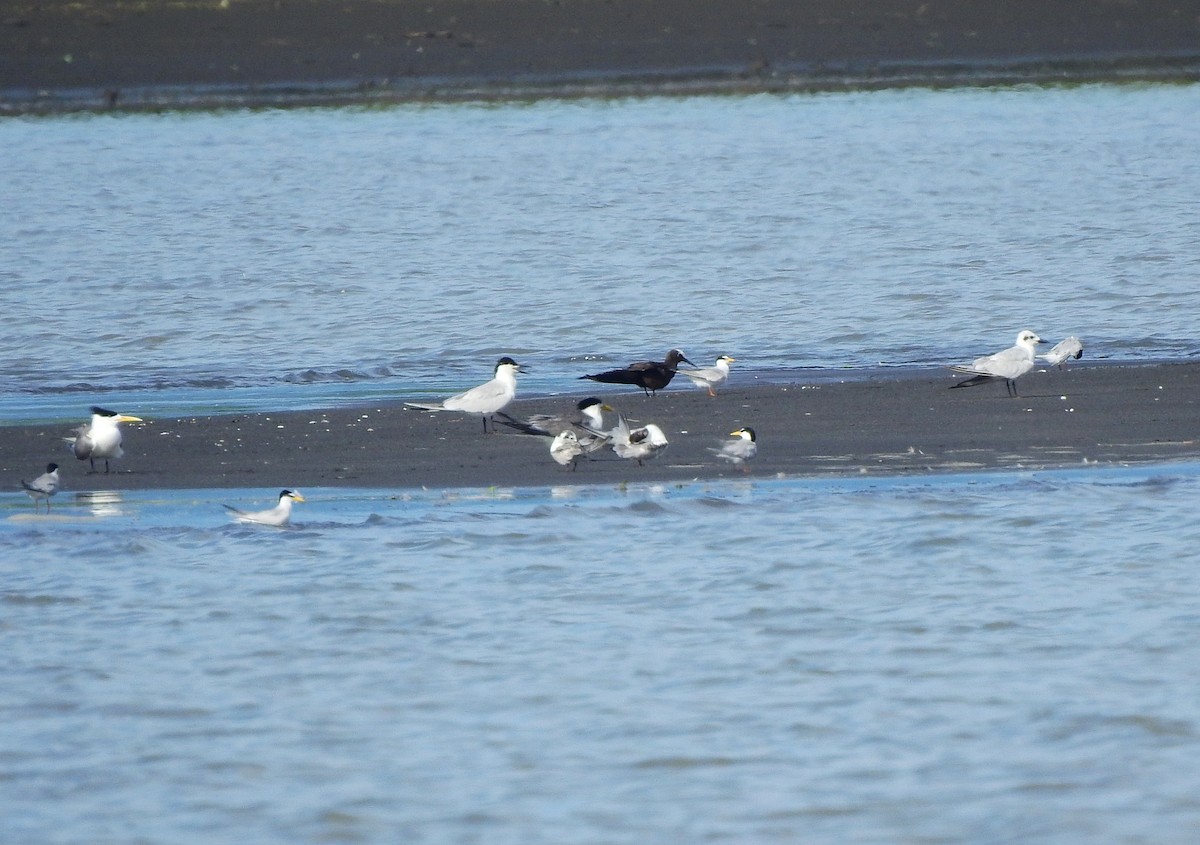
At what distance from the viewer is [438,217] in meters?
21.7

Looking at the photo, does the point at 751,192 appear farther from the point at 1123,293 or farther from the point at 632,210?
the point at 1123,293

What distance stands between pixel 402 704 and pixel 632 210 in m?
15.7

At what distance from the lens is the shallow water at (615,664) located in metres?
5.52

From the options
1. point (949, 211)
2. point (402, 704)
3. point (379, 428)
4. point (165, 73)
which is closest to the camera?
point (402, 704)

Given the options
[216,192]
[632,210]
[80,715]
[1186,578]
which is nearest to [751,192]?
[632,210]

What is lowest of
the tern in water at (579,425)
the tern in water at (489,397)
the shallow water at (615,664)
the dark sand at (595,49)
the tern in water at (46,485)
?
the shallow water at (615,664)

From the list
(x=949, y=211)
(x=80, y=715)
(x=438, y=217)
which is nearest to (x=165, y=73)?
(x=438, y=217)

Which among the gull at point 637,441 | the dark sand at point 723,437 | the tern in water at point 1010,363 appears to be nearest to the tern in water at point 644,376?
the dark sand at point 723,437

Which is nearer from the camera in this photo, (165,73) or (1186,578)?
(1186,578)

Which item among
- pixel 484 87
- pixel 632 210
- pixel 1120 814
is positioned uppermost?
pixel 484 87

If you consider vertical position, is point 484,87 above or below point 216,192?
above

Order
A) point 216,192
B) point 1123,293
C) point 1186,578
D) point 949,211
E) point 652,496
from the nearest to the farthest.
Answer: point 1186,578, point 652,496, point 1123,293, point 949,211, point 216,192

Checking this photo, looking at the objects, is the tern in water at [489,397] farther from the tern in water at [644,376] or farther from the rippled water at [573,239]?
the rippled water at [573,239]

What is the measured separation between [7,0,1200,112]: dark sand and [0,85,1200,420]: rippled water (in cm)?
76
